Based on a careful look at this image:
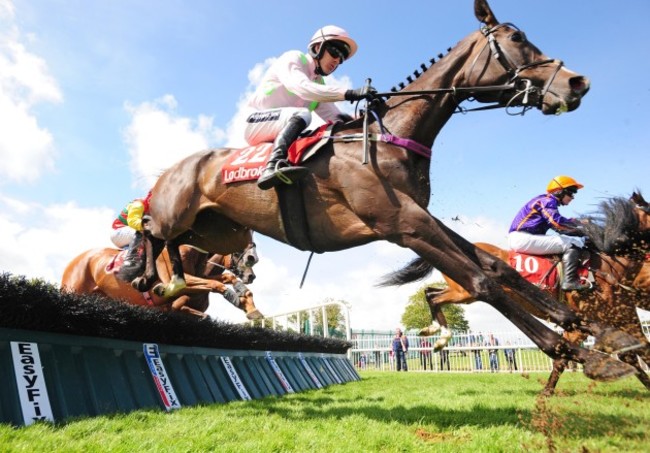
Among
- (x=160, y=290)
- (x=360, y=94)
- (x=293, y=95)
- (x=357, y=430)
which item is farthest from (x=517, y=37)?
(x=160, y=290)

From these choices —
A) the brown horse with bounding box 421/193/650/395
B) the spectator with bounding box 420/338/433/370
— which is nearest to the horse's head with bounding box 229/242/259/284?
the brown horse with bounding box 421/193/650/395

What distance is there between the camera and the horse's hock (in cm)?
379

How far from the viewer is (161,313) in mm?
5492

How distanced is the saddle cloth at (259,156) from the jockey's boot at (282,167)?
0.26ft

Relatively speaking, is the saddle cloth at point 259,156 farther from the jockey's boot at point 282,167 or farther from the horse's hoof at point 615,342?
the horse's hoof at point 615,342

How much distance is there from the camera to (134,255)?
5816 millimetres

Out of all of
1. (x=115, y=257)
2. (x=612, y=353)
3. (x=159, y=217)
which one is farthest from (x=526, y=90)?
(x=115, y=257)

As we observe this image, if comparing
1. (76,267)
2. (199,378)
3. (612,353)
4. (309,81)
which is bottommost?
(199,378)

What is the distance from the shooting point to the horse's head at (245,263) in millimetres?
7078

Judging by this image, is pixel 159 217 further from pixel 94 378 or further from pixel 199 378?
pixel 199 378

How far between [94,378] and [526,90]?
456 cm

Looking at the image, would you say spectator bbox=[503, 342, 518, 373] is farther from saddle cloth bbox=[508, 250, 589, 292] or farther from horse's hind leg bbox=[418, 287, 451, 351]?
saddle cloth bbox=[508, 250, 589, 292]

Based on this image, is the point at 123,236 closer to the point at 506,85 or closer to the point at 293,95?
the point at 293,95

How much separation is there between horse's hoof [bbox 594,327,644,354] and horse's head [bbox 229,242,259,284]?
4.68 meters
